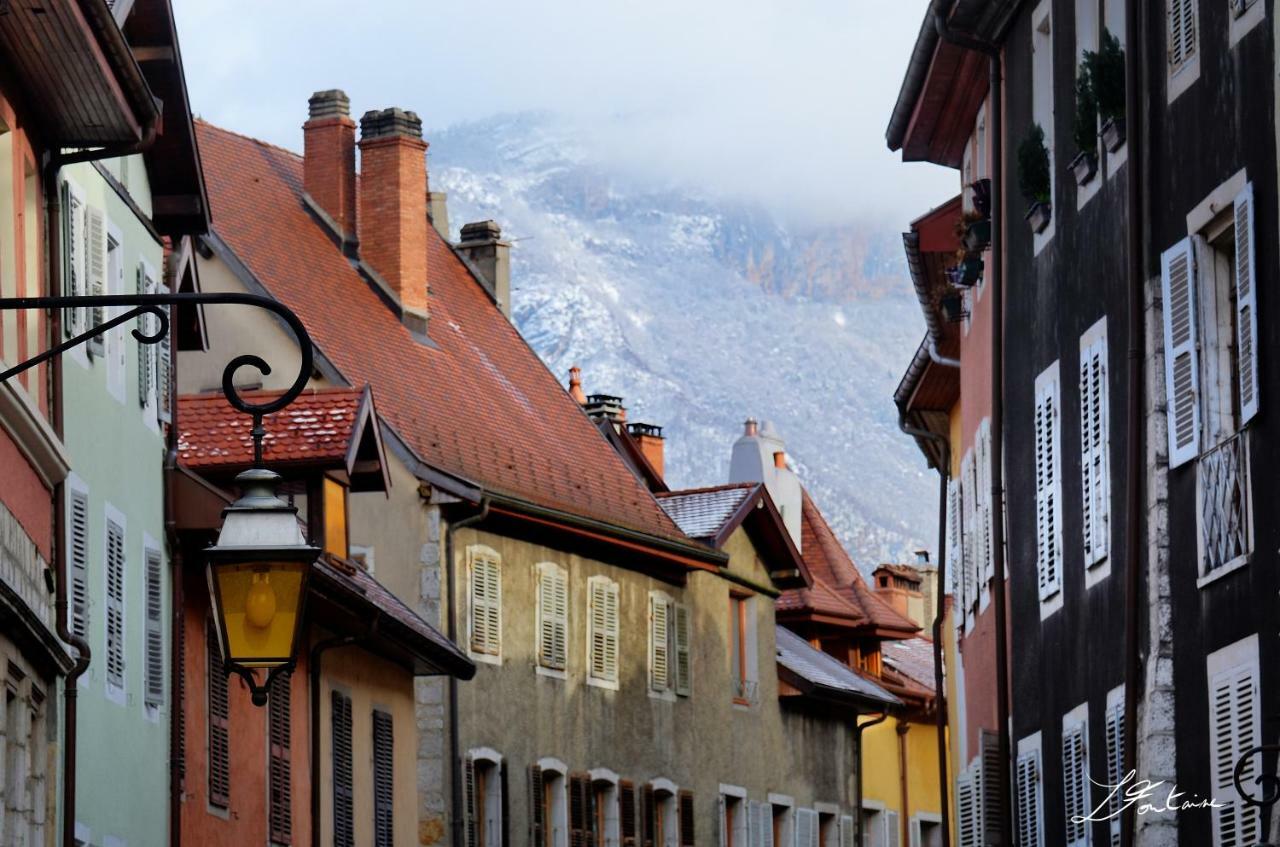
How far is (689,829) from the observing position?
43.8 m

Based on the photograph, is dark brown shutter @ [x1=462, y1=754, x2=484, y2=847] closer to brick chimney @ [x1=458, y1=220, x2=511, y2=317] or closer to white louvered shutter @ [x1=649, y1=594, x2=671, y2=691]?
white louvered shutter @ [x1=649, y1=594, x2=671, y2=691]

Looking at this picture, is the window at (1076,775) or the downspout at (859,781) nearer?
the window at (1076,775)

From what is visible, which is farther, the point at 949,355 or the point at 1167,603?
the point at 949,355

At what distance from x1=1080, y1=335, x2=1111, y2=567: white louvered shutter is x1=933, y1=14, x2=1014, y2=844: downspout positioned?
3.30 m

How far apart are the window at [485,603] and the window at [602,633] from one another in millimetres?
2882

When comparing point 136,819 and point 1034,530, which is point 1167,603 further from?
point 136,819

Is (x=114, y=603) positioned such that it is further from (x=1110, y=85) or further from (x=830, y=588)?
(x=830, y=588)

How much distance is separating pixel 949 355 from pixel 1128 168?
12190 millimetres

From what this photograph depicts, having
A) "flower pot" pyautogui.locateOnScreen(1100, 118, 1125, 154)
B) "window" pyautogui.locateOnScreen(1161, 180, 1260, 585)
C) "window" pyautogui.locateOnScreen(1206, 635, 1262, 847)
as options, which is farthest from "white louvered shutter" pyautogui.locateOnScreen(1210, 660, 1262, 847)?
"flower pot" pyautogui.locateOnScreen(1100, 118, 1125, 154)

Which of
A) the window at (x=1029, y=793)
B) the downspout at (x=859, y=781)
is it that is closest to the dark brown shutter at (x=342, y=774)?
the window at (x=1029, y=793)

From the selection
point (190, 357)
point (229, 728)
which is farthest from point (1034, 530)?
point (190, 357)

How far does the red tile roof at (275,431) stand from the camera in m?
28.9

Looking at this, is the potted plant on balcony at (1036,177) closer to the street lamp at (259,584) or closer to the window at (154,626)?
the window at (154,626)

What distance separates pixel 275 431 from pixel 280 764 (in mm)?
3740
